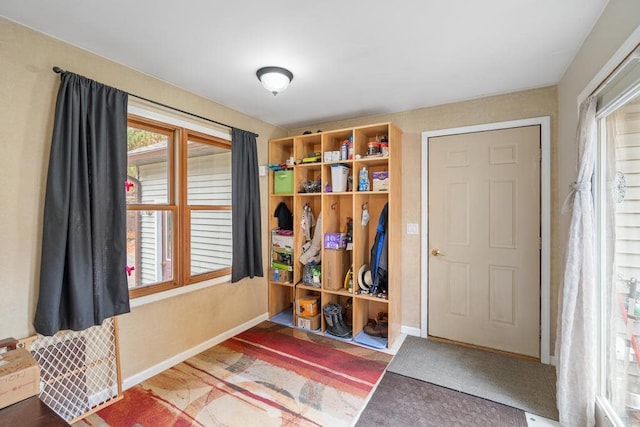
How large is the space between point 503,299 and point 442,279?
55cm

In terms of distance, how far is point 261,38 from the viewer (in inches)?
71.7

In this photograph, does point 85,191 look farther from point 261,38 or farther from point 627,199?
point 627,199

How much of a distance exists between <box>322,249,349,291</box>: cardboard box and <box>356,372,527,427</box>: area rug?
3.66 feet

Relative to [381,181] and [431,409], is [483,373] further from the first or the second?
[381,181]

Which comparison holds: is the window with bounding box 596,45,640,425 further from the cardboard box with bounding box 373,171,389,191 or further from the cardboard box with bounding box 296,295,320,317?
the cardboard box with bounding box 296,295,320,317

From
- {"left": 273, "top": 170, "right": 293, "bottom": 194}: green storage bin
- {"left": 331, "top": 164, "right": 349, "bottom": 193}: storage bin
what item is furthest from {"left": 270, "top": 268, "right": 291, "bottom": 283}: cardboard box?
{"left": 331, "top": 164, "right": 349, "bottom": 193}: storage bin

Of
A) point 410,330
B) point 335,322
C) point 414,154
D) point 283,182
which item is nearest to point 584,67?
point 414,154

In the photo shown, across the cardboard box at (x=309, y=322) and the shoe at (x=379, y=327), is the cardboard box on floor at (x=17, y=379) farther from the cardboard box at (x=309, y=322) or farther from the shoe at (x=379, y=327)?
the shoe at (x=379, y=327)

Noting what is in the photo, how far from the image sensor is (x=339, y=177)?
3090 mm

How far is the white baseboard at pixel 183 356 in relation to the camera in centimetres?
222

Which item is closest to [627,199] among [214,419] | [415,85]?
[415,85]

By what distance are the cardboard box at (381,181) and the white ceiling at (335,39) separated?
31.7 inches

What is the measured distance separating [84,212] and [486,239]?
10.9 ft

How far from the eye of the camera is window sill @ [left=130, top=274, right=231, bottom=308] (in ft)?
7.34
